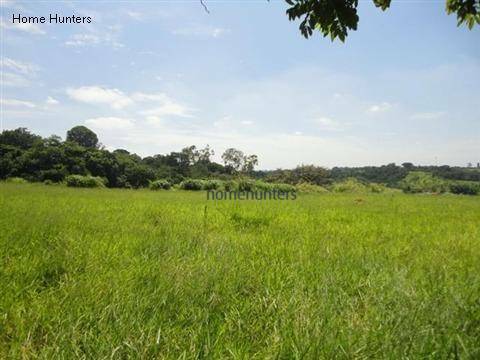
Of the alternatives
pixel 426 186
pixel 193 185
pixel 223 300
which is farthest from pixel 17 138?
pixel 426 186

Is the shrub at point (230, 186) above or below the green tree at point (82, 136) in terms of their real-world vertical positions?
below

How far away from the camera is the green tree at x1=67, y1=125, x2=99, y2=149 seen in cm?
9212

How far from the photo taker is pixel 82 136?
3639 inches

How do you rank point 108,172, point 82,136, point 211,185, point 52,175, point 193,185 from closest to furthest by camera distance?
point 211,185
point 193,185
point 52,175
point 108,172
point 82,136

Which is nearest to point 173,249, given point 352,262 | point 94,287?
point 94,287

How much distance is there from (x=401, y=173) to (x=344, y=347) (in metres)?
122

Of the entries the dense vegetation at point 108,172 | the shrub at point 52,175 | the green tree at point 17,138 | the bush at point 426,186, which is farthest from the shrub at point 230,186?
the green tree at point 17,138

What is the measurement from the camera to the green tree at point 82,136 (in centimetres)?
9212

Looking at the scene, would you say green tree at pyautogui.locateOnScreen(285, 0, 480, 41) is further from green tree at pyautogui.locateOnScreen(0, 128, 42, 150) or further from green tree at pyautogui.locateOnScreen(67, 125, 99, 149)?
green tree at pyautogui.locateOnScreen(67, 125, 99, 149)

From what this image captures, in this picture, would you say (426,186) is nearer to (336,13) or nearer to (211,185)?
(211,185)

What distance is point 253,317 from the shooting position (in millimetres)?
2275

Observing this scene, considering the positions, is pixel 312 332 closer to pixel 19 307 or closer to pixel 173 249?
pixel 19 307

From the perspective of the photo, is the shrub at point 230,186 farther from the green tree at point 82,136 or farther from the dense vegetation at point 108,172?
the green tree at point 82,136

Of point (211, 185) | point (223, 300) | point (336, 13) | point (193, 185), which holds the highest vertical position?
point (336, 13)
